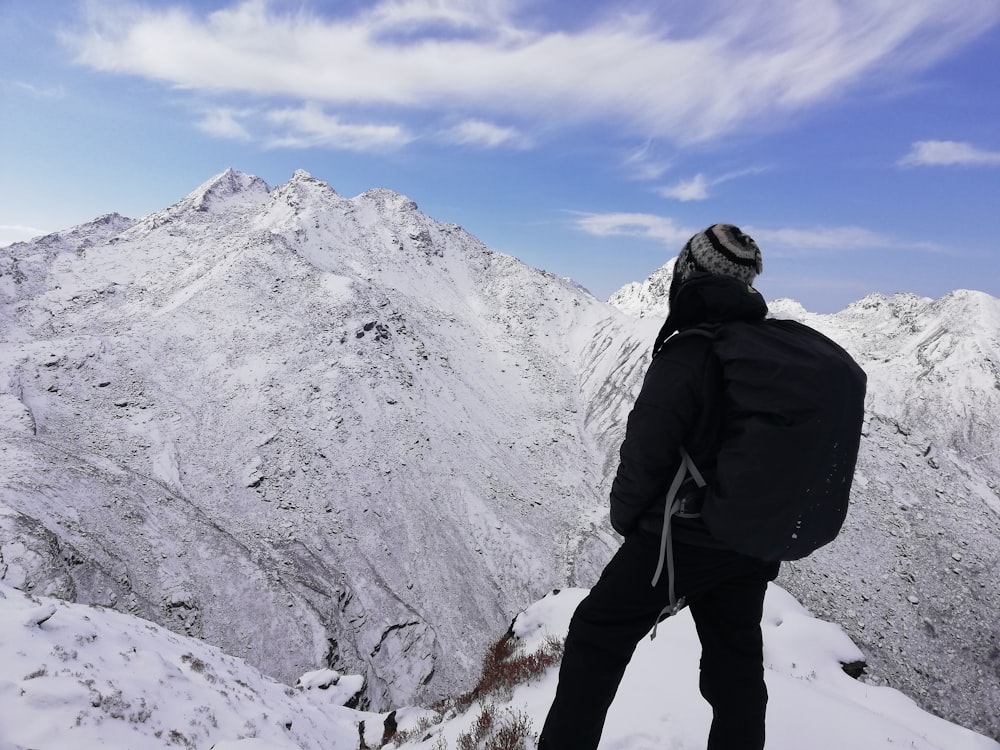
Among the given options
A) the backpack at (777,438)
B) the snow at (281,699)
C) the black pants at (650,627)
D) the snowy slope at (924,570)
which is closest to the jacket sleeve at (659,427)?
the backpack at (777,438)

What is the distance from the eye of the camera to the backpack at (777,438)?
2107mm

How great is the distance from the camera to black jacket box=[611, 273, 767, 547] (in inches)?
91.4

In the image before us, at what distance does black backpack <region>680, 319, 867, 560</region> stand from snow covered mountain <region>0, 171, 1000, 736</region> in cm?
2596

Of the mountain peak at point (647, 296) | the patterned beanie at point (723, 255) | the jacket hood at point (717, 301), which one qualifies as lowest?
the jacket hood at point (717, 301)

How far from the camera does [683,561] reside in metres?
2.49

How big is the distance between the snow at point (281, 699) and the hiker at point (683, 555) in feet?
6.36

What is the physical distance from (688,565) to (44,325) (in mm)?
56978

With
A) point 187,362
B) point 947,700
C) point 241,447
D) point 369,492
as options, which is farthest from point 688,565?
point 187,362

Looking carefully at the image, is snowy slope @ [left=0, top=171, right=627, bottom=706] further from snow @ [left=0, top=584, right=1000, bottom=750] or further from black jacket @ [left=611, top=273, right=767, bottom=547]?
black jacket @ [left=611, top=273, right=767, bottom=547]

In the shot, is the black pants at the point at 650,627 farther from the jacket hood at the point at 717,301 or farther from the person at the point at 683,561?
the jacket hood at the point at 717,301

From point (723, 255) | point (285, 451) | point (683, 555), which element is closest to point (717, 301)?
point (723, 255)

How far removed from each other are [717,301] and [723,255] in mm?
384

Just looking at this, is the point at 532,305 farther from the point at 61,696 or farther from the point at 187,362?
the point at 61,696

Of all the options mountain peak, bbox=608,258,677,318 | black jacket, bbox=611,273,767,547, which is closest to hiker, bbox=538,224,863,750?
black jacket, bbox=611,273,767,547
